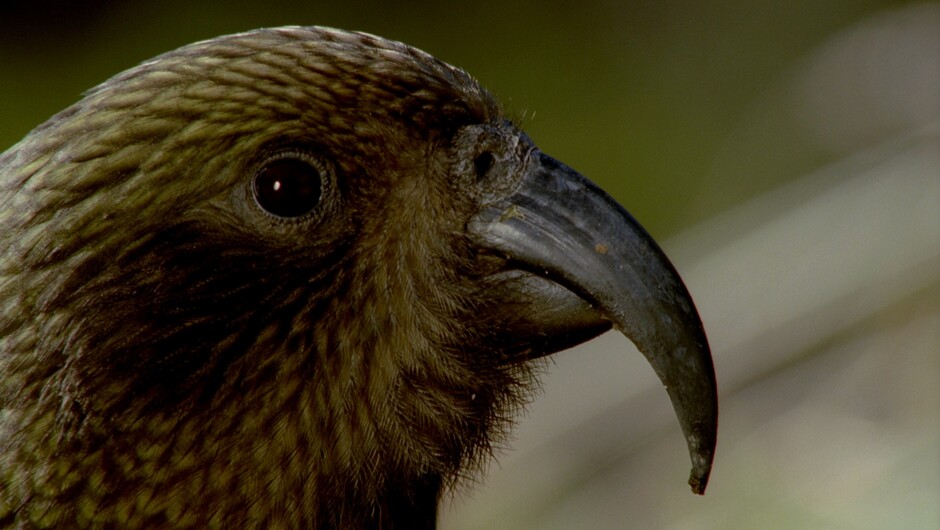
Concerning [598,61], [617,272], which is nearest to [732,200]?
[598,61]

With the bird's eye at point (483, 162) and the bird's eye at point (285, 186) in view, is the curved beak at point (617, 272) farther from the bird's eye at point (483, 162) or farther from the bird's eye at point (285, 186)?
the bird's eye at point (285, 186)

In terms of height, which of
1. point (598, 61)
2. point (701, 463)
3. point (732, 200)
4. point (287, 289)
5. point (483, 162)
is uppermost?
point (483, 162)

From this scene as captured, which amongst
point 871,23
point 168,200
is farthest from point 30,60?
point 168,200

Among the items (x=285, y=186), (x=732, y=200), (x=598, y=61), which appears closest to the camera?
(x=285, y=186)

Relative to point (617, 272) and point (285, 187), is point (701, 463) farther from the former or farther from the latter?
point (285, 187)

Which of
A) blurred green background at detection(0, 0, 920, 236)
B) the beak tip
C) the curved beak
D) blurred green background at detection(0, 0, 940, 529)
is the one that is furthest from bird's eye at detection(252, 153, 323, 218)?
blurred green background at detection(0, 0, 920, 236)

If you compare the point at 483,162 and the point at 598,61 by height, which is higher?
the point at 483,162

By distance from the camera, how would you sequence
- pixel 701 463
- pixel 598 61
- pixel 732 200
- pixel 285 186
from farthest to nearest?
pixel 598 61
pixel 732 200
pixel 701 463
pixel 285 186
